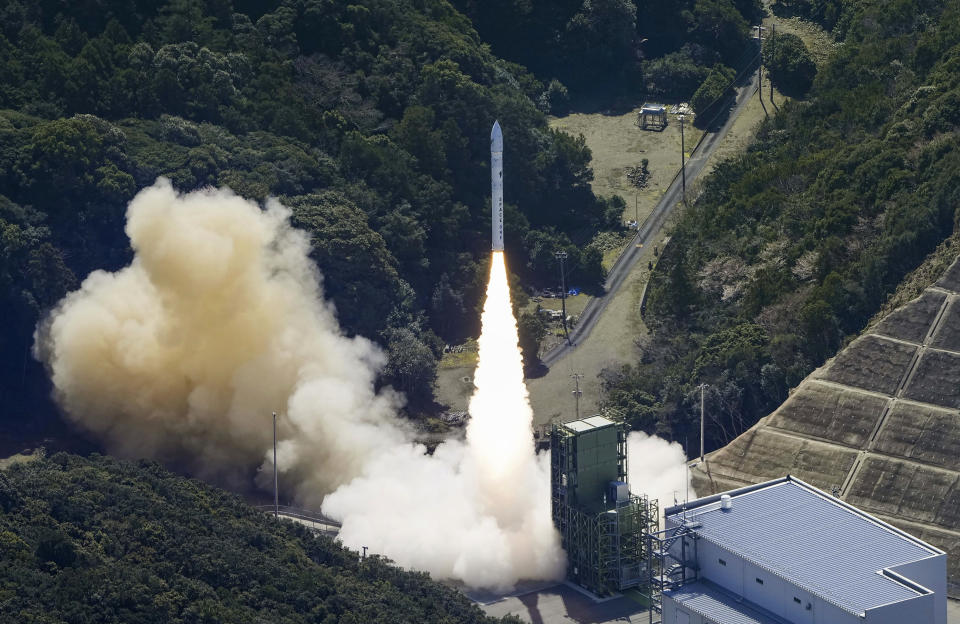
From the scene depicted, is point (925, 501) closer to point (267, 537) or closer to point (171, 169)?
point (267, 537)

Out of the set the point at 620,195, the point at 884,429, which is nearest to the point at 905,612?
the point at 884,429

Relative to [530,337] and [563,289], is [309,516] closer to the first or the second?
[530,337]

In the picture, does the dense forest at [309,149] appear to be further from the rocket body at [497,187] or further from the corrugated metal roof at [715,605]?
the corrugated metal roof at [715,605]

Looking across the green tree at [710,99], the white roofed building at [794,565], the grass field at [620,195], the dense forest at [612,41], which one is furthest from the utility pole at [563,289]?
the white roofed building at [794,565]

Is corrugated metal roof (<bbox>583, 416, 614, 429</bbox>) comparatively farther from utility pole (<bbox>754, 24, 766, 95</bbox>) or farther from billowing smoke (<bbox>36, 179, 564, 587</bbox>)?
utility pole (<bbox>754, 24, 766, 95</bbox>)

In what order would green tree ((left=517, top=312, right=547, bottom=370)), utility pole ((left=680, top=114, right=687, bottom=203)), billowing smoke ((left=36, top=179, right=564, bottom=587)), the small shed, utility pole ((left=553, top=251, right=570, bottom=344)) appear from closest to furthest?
billowing smoke ((left=36, top=179, right=564, bottom=587)) → green tree ((left=517, top=312, right=547, bottom=370)) → utility pole ((left=553, top=251, right=570, bottom=344)) → utility pole ((left=680, top=114, right=687, bottom=203)) → the small shed

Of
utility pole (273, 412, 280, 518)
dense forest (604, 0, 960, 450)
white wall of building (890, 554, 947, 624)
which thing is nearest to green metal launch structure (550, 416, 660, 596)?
utility pole (273, 412, 280, 518)

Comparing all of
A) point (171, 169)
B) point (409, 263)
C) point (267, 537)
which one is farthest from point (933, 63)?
point (267, 537)
